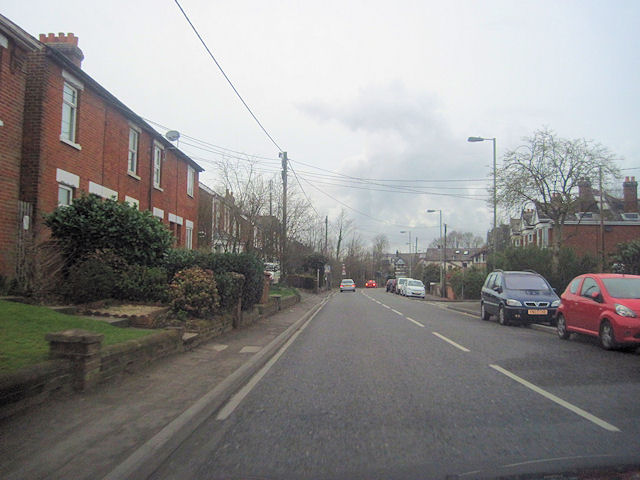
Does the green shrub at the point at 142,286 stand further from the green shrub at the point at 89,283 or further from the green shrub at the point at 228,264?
the green shrub at the point at 228,264

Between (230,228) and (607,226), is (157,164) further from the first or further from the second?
(607,226)

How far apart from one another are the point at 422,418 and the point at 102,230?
847 centimetres

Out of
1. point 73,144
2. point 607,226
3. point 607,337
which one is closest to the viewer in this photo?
point 607,337

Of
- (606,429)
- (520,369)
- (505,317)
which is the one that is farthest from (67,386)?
(505,317)

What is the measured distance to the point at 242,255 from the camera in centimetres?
1407

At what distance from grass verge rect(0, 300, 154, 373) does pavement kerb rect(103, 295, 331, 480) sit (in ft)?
5.73

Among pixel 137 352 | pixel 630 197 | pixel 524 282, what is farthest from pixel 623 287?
pixel 630 197

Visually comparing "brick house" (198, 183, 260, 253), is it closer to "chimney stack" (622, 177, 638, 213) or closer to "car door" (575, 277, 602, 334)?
"car door" (575, 277, 602, 334)

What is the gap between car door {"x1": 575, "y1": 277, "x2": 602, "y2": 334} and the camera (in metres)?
10.3

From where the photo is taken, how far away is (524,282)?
1639 centimetres

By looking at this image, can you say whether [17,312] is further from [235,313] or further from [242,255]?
[242,255]

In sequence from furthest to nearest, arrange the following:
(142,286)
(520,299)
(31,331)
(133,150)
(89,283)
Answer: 1. (133,150)
2. (520,299)
3. (142,286)
4. (89,283)
5. (31,331)

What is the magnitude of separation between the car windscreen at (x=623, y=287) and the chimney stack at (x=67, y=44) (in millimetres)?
15925

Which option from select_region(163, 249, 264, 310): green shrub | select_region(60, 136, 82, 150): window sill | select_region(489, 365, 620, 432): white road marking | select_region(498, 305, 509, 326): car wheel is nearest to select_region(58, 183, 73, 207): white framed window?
select_region(60, 136, 82, 150): window sill
